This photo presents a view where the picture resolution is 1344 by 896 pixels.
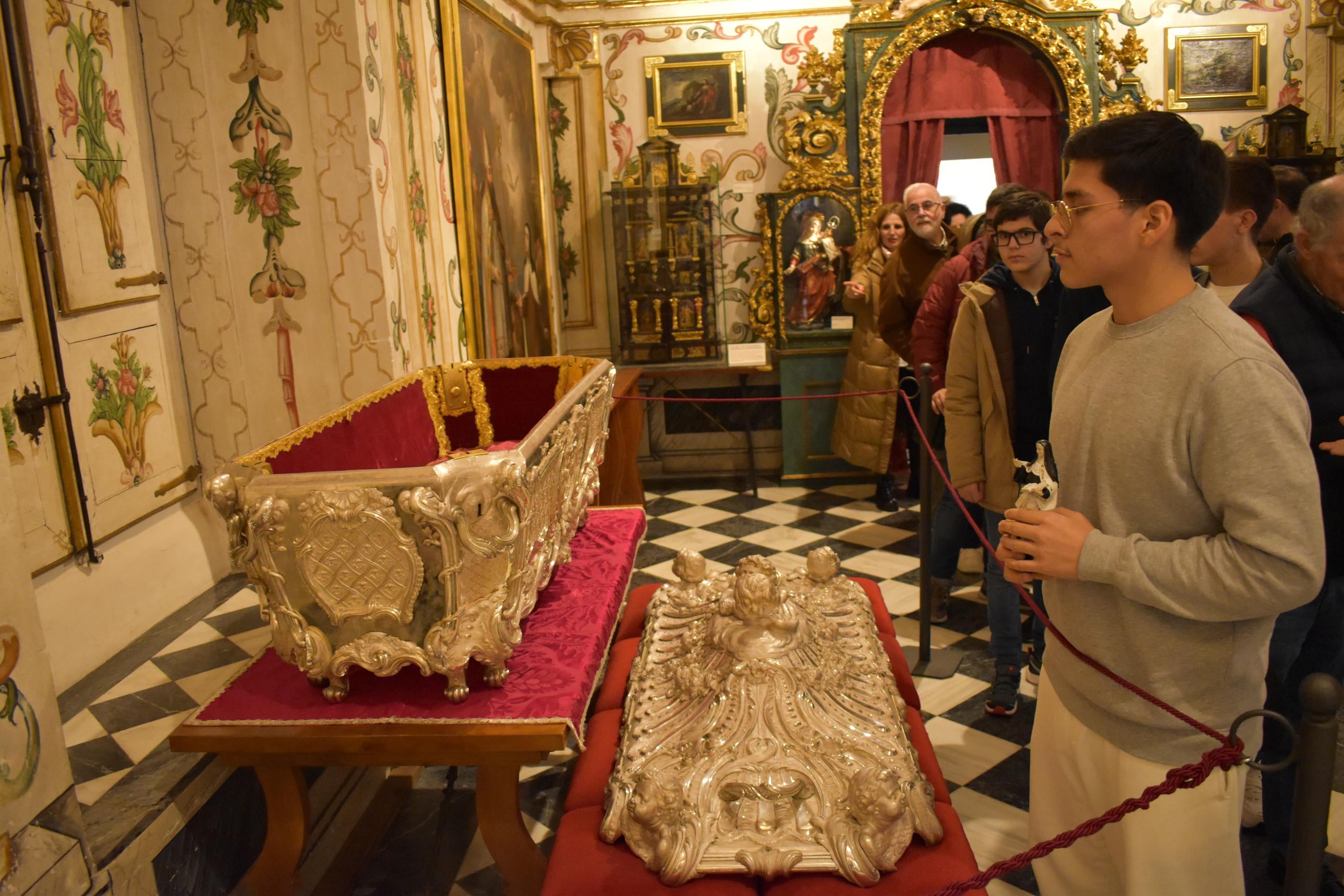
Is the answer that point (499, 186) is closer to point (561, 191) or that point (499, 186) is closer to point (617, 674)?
point (561, 191)

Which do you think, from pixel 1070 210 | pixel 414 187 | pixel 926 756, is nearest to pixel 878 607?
pixel 926 756

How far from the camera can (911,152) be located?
22.2ft

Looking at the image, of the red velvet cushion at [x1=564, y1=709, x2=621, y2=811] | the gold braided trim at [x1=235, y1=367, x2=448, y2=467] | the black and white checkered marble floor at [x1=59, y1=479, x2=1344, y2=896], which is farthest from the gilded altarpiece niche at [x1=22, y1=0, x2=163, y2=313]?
the red velvet cushion at [x1=564, y1=709, x2=621, y2=811]

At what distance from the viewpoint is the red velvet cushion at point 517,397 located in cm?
436

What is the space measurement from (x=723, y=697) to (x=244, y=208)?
9.11 ft

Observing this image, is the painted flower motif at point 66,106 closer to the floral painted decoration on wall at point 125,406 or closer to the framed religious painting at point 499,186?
the floral painted decoration on wall at point 125,406

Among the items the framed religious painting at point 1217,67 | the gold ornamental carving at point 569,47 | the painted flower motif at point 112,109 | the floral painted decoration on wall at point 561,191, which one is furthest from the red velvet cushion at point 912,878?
the framed religious painting at point 1217,67

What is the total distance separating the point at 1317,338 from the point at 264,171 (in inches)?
138

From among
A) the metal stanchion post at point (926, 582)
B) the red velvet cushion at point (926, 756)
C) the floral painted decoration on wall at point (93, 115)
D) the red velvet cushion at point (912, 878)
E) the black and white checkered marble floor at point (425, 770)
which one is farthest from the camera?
the metal stanchion post at point (926, 582)

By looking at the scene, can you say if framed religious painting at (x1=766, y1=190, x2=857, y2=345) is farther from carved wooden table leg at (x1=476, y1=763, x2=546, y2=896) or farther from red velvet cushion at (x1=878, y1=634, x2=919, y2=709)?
carved wooden table leg at (x1=476, y1=763, x2=546, y2=896)

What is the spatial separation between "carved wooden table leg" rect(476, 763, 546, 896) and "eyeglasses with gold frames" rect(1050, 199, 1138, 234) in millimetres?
1637

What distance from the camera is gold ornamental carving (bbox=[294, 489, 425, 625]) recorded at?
2.22 m

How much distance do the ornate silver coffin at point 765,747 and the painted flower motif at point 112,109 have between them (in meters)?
2.47

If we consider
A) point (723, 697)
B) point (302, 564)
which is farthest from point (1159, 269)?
point (302, 564)
